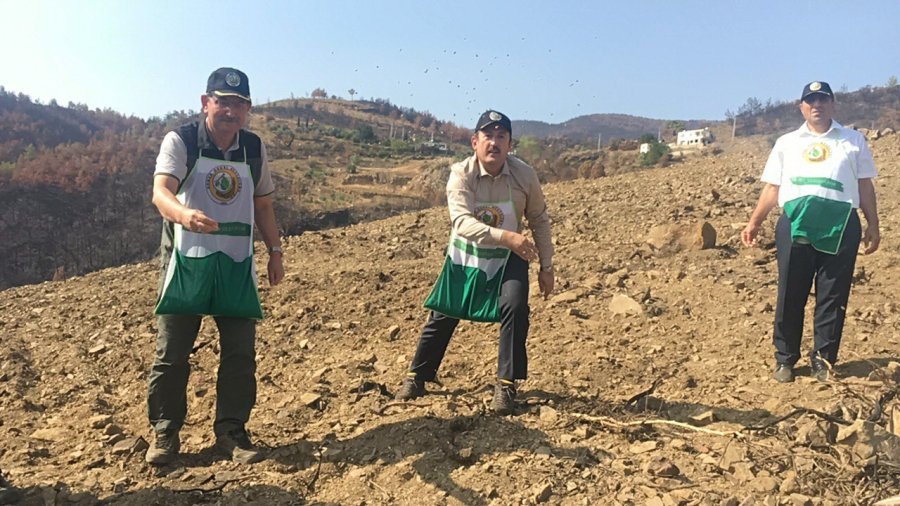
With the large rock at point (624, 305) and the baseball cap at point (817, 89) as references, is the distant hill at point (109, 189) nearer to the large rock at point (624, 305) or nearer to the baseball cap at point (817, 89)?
the large rock at point (624, 305)

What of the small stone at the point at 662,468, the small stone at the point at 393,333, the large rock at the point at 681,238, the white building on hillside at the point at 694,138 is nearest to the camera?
the small stone at the point at 662,468

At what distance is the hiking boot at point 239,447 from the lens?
116 inches

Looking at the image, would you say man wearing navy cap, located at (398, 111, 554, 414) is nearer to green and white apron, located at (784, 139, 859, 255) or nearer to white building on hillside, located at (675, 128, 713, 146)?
green and white apron, located at (784, 139, 859, 255)

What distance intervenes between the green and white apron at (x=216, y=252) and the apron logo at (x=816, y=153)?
3013mm

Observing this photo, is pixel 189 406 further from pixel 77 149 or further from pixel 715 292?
pixel 77 149

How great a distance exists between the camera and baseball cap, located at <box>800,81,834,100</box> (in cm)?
360

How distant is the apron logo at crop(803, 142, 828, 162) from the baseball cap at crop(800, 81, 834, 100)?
27 cm

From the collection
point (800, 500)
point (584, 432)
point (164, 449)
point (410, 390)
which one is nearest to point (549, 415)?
point (584, 432)

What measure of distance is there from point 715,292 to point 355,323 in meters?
2.94

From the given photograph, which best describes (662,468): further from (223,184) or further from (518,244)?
(223,184)

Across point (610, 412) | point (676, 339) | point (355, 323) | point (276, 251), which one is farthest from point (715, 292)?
point (276, 251)

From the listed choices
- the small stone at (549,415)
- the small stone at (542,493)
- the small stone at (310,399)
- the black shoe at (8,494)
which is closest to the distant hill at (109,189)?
the small stone at (310,399)

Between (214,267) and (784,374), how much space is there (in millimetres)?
3081

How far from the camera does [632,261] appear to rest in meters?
6.53
